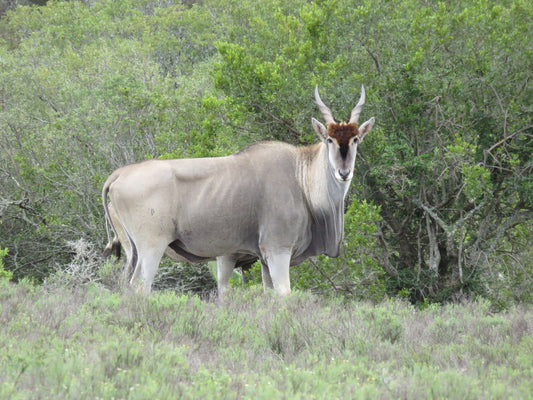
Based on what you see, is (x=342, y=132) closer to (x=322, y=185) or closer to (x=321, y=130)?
(x=321, y=130)

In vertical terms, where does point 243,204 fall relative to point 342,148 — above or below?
below

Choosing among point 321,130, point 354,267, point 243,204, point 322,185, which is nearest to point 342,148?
point 321,130

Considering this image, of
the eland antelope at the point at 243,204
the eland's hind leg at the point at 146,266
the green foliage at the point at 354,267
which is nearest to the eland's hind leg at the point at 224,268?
the eland antelope at the point at 243,204

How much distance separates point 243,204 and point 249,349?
8.32 feet

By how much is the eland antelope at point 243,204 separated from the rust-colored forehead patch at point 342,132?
0.03 ft

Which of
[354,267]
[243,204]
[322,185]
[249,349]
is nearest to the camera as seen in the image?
[249,349]

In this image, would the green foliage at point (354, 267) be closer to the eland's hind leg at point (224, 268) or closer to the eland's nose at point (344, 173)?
the eland's hind leg at point (224, 268)

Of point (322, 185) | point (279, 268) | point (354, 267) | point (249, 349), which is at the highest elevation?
point (322, 185)

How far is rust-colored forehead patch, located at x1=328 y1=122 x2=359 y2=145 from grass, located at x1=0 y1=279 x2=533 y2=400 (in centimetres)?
168

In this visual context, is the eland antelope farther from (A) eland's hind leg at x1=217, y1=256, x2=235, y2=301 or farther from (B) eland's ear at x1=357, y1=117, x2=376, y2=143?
(A) eland's hind leg at x1=217, y1=256, x2=235, y2=301

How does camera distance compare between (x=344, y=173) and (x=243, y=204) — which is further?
(x=243, y=204)

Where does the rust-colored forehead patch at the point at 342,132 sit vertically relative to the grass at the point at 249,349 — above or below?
above

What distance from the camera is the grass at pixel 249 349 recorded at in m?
3.82

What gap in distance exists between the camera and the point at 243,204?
724 centimetres
